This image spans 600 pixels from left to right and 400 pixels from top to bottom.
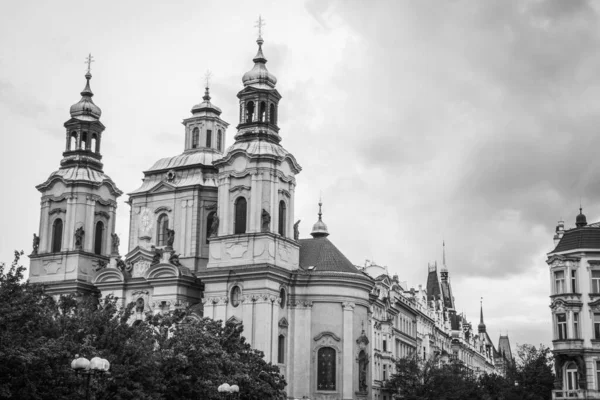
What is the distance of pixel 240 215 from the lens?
65250 millimetres

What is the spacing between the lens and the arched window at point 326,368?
6388 centimetres

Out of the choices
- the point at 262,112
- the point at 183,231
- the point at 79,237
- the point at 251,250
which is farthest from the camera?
the point at 79,237

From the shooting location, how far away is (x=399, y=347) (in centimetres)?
8550

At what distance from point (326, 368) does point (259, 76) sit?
23322mm

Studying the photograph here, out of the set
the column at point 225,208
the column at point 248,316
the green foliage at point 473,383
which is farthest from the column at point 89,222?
the green foliage at point 473,383

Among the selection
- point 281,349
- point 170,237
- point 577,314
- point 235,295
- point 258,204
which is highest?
point 258,204

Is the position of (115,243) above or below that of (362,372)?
above

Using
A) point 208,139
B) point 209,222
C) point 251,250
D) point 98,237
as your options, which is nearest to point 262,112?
point 208,139

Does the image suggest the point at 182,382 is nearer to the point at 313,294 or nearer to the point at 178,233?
the point at 313,294

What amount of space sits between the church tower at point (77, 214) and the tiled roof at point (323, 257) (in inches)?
619

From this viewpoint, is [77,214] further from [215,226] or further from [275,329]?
[275,329]

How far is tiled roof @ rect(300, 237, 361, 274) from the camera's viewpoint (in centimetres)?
6688

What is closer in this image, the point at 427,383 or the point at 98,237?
the point at 427,383

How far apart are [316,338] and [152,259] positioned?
14099mm
